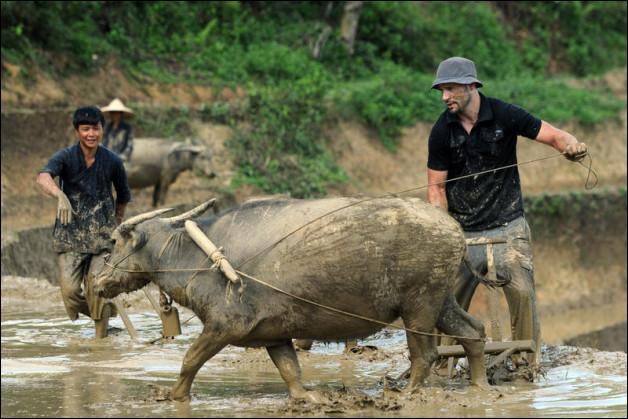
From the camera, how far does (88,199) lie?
11.1m

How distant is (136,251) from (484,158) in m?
2.57

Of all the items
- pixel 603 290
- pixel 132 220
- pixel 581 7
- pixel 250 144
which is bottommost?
pixel 603 290

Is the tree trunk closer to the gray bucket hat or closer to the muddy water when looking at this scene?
the muddy water

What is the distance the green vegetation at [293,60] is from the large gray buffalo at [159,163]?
216cm

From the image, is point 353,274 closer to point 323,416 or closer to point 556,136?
point 323,416

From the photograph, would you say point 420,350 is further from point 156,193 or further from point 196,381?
point 156,193

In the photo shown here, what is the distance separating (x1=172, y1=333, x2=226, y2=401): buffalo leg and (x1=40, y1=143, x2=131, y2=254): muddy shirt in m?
2.72

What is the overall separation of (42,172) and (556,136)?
13.9 feet

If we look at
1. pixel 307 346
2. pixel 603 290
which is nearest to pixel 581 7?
pixel 603 290

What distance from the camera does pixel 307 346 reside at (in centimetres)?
1074

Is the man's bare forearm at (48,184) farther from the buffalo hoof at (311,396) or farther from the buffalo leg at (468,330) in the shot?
the buffalo leg at (468,330)

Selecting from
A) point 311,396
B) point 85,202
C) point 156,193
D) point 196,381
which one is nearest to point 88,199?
point 85,202

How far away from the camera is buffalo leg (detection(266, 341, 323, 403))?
8484 mm

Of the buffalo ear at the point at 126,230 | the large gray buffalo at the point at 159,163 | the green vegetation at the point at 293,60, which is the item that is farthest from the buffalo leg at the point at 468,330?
the green vegetation at the point at 293,60
